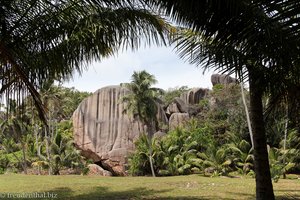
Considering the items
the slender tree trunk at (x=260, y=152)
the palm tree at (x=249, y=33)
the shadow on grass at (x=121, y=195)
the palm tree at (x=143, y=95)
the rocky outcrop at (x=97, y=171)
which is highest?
the palm tree at (x=143, y=95)

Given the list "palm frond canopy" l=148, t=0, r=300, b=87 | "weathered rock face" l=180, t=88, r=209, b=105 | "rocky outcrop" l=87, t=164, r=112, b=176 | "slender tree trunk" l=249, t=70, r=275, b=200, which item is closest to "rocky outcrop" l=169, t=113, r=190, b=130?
"weathered rock face" l=180, t=88, r=209, b=105

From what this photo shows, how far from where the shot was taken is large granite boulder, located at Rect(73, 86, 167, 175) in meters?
28.5


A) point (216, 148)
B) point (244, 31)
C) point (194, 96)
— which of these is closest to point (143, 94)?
point (216, 148)

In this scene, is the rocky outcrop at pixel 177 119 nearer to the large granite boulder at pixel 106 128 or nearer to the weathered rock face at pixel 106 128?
the large granite boulder at pixel 106 128

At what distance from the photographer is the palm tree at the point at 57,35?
11.2 ft

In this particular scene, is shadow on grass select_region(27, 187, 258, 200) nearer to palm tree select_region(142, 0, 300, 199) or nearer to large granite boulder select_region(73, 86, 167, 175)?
palm tree select_region(142, 0, 300, 199)

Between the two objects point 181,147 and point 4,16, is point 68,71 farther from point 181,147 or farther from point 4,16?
point 181,147

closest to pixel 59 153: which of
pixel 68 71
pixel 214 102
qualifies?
pixel 214 102

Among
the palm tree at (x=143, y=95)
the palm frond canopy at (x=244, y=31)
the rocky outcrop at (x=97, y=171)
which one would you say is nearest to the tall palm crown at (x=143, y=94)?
the palm tree at (x=143, y=95)

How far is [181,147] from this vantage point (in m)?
24.6

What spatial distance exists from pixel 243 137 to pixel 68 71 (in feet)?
65.3

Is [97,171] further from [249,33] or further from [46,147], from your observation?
[249,33]

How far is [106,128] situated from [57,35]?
2548 cm

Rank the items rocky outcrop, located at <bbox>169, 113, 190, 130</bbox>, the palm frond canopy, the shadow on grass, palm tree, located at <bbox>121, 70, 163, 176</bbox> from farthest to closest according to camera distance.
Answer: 1. rocky outcrop, located at <bbox>169, 113, 190, 130</bbox>
2. palm tree, located at <bbox>121, 70, 163, 176</bbox>
3. the shadow on grass
4. the palm frond canopy
